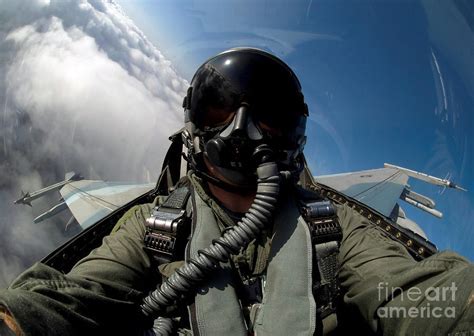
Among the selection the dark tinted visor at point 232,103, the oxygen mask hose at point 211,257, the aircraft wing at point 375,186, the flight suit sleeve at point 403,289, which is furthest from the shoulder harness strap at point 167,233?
the aircraft wing at point 375,186

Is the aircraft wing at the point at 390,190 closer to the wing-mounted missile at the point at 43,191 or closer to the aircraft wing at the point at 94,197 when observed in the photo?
the aircraft wing at the point at 94,197

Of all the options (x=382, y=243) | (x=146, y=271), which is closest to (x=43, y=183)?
(x=146, y=271)

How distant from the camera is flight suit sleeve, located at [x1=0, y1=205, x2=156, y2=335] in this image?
64cm

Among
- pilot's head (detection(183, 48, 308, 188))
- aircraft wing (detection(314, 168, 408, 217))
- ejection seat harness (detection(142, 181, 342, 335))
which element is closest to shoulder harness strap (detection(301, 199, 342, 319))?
ejection seat harness (detection(142, 181, 342, 335))

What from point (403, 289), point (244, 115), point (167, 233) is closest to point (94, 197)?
point (167, 233)

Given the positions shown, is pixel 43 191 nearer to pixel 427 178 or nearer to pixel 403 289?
pixel 403 289

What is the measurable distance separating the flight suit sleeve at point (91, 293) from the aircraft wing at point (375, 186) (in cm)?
374

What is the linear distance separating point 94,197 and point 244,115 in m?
4.48

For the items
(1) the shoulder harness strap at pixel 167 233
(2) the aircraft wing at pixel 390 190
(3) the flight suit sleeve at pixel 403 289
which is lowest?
(3) the flight suit sleeve at pixel 403 289

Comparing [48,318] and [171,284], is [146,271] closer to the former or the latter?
[171,284]

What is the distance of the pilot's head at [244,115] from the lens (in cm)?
118

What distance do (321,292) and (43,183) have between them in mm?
10657

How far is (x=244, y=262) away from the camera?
3.61 feet

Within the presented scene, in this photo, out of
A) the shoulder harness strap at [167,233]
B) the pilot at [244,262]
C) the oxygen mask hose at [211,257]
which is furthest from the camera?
the shoulder harness strap at [167,233]
